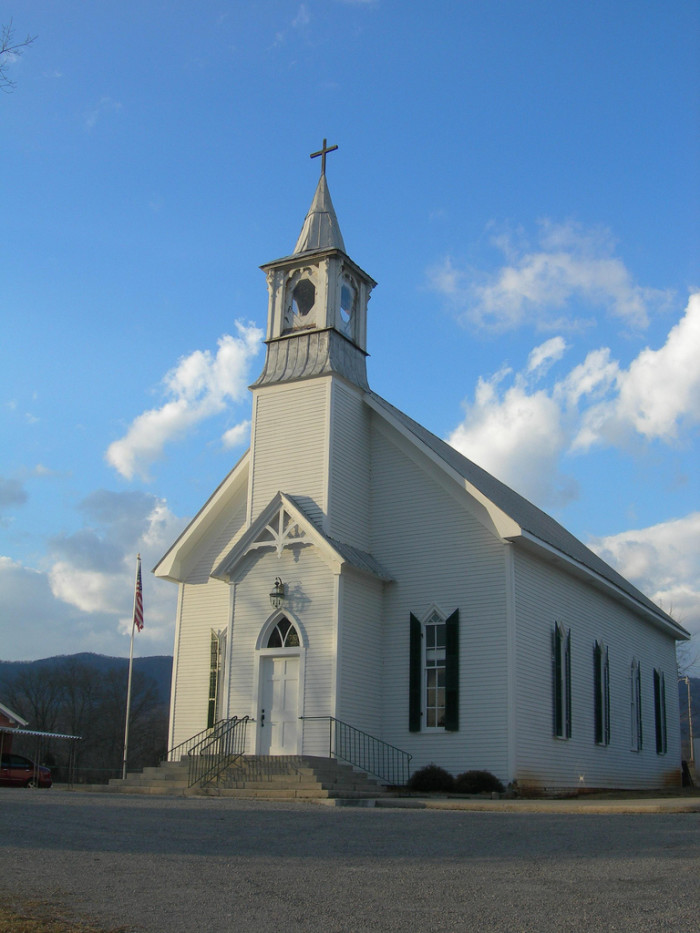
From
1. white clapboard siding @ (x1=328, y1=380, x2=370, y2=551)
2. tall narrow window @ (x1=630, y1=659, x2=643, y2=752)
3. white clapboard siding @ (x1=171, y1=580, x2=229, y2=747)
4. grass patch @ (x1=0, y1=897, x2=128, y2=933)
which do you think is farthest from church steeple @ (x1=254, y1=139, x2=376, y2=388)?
grass patch @ (x1=0, y1=897, x2=128, y2=933)

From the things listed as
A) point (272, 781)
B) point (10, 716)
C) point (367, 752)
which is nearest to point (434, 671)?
point (367, 752)

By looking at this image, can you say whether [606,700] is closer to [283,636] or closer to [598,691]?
[598,691]

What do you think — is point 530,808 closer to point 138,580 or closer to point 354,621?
point 354,621

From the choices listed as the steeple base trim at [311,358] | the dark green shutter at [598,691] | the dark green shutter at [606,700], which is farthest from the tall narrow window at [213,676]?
the dark green shutter at [606,700]

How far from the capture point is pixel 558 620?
72.7 feet

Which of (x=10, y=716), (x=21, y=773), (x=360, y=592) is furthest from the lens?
(x=10, y=716)

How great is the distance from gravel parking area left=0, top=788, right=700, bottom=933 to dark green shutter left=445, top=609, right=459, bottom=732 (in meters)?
7.45

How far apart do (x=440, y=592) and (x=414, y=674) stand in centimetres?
178

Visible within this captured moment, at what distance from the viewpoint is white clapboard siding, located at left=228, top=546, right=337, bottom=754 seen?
64.5 ft

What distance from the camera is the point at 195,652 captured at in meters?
23.8

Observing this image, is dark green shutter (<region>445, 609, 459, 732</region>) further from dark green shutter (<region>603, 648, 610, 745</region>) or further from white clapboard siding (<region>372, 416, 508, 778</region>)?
dark green shutter (<region>603, 648, 610, 745</region>)

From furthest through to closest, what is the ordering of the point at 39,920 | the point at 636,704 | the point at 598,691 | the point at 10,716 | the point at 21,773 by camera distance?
the point at 10,716, the point at 21,773, the point at 636,704, the point at 598,691, the point at 39,920

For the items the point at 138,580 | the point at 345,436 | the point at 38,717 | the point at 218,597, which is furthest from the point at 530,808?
the point at 38,717

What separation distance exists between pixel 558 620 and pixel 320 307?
8949mm
